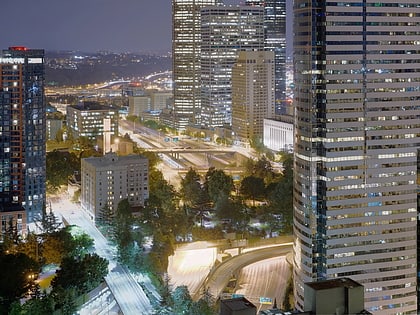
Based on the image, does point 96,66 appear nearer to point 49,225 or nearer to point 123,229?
point 49,225

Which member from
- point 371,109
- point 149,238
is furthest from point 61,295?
point 371,109

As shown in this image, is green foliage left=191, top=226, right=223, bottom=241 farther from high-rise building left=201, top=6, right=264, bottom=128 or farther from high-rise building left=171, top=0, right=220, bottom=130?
high-rise building left=171, top=0, right=220, bottom=130

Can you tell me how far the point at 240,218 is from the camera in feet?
44.5

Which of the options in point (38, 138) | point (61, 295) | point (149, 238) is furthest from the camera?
point (38, 138)

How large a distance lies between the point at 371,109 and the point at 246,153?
42.6 feet

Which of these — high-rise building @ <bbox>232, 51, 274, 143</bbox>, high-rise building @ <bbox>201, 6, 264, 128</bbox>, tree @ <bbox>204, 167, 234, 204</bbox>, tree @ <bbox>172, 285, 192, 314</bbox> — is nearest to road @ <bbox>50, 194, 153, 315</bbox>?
tree @ <bbox>172, 285, 192, 314</bbox>

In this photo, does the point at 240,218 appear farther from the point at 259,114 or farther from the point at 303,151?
the point at 259,114

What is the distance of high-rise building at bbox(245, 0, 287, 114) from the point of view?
3388 cm

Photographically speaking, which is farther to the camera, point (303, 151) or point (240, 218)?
point (240, 218)

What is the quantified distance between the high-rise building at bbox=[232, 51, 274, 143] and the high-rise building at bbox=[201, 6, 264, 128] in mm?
2469

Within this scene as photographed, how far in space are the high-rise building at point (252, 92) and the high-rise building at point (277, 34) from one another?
9.13 m

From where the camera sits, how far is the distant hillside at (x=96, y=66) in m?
41.3

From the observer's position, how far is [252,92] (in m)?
24.0

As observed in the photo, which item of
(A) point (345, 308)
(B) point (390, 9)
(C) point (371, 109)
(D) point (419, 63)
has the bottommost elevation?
(A) point (345, 308)
